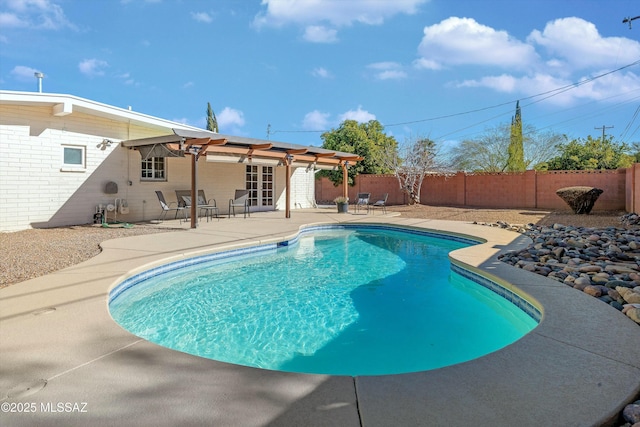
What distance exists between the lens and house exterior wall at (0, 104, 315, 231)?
8.19 meters

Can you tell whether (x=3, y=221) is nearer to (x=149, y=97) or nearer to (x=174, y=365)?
(x=174, y=365)

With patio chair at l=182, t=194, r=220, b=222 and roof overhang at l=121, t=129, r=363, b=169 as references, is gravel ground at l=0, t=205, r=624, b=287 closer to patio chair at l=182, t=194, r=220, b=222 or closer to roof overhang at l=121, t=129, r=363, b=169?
patio chair at l=182, t=194, r=220, b=222

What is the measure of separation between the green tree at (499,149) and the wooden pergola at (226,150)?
1214cm

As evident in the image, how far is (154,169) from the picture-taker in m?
11.2

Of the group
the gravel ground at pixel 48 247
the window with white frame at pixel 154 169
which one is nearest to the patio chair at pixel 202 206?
the window with white frame at pixel 154 169

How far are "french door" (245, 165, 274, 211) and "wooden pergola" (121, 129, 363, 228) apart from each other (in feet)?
5.59

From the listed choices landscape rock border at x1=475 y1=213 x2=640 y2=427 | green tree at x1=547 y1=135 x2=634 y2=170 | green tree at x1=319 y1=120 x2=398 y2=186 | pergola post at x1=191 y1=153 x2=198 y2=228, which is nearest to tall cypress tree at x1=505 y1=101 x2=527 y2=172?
green tree at x1=547 y1=135 x2=634 y2=170

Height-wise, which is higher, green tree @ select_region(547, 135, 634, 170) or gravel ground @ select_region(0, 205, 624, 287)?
green tree @ select_region(547, 135, 634, 170)

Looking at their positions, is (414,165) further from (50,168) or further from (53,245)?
(53,245)

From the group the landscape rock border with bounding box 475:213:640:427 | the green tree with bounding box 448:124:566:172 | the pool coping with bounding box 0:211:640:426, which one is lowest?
the pool coping with bounding box 0:211:640:426

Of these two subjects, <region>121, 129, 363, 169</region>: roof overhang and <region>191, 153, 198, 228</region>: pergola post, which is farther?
<region>121, 129, 363, 169</region>: roof overhang

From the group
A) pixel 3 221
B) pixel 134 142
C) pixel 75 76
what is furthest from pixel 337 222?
pixel 75 76

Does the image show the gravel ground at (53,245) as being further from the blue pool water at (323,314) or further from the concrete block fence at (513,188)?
the concrete block fence at (513,188)

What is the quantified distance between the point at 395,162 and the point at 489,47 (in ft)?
29.8
